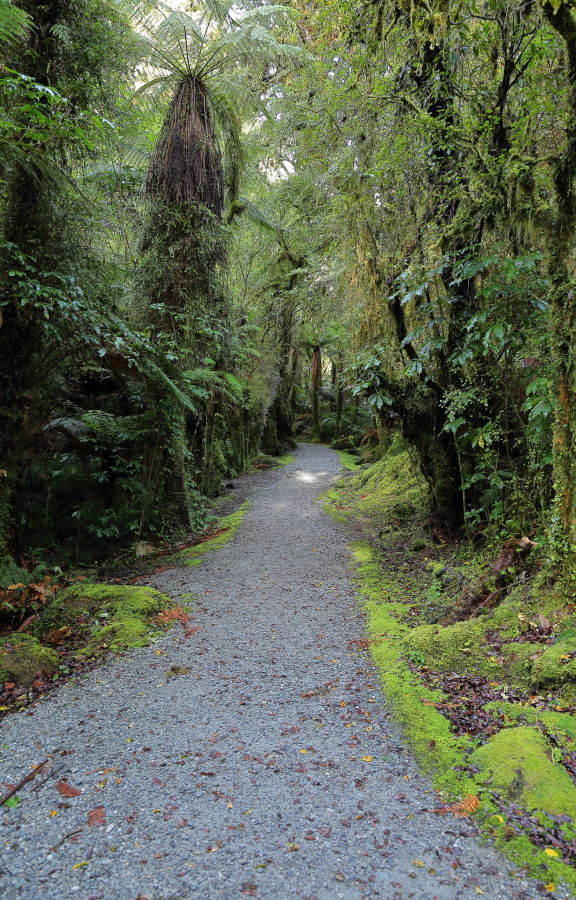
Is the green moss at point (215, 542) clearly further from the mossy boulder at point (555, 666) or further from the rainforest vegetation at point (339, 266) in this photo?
the mossy boulder at point (555, 666)

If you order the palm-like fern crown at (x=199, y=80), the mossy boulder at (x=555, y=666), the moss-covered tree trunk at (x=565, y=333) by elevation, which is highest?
the palm-like fern crown at (x=199, y=80)

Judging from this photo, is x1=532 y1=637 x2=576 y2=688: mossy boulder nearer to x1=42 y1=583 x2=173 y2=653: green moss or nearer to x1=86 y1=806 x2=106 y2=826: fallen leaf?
x1=86 y1=806 x2=106 y2=826: fallen leaf

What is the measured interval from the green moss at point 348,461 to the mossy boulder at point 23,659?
12.6 m

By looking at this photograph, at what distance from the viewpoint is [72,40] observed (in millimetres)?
5387

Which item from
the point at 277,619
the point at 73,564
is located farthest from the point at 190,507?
the point at 277,619

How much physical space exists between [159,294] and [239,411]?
644cm

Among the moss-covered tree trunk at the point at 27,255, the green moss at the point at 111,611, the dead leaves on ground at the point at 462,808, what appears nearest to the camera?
the dead leaves on ground at the point at 462,808

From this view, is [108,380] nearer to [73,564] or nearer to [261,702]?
[73,564]

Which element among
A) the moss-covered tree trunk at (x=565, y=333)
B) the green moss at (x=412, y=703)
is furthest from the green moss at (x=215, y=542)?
the moss-covered tree trunk at (x=565, y=333)

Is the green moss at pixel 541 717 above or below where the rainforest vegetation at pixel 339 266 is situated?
below

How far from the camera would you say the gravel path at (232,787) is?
2.13 metres

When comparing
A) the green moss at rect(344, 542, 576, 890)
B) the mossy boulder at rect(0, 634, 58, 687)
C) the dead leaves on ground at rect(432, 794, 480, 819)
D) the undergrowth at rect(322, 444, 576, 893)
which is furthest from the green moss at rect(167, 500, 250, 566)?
the dead leaves on ground at rect(432, 794, 480, 819)

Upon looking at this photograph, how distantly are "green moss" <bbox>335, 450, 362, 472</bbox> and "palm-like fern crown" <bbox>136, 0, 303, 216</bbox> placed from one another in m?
10.0

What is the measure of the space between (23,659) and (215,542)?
4.40 metres
